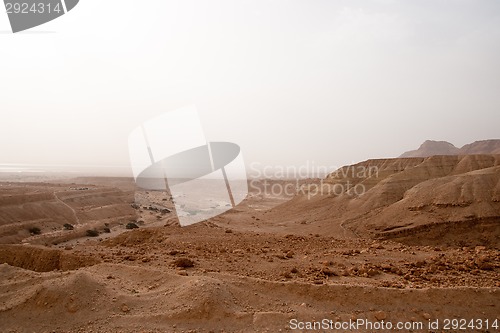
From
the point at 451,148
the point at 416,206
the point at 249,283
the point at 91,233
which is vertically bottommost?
the point at 451,148

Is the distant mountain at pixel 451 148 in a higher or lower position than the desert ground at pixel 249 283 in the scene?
lower

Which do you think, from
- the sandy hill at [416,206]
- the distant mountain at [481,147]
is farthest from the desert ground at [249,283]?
the distant mountain at [481,147]

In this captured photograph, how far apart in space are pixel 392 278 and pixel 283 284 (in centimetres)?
307

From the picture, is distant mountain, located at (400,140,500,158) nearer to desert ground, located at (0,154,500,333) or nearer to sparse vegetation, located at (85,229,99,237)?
desert ground, located at (0,154,500,333)

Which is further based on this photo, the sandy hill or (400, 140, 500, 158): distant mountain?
(400, 140, 500, 158): distant mountain

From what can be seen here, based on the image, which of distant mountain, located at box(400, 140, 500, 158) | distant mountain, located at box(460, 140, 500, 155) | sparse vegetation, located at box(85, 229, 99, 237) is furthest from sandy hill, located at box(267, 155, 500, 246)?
distant mountain, located at box(400, 140, 500, 158)

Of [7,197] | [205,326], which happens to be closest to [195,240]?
[205,326]

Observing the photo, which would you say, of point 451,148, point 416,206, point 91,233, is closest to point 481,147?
point 451,148

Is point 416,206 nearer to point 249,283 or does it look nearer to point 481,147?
point 249,283

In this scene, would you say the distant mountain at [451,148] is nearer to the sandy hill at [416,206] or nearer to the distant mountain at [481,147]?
the distant mountain at [481,147]

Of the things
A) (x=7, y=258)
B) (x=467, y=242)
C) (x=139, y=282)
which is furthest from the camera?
(x=467, y=242)

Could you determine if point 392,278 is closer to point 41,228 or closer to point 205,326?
point 205,326

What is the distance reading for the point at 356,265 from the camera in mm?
9539

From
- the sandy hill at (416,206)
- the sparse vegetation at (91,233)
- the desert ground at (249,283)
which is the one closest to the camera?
the desert ground at (249,283)
